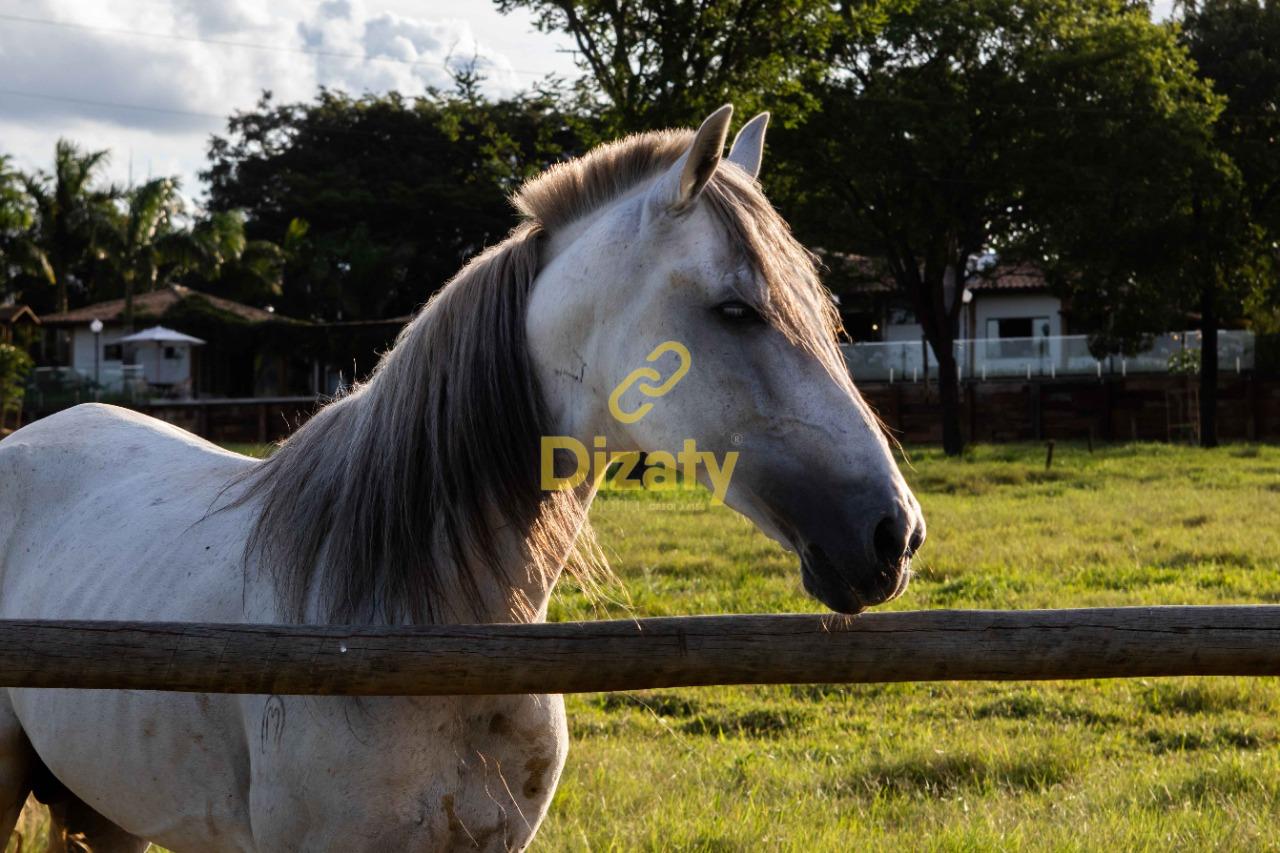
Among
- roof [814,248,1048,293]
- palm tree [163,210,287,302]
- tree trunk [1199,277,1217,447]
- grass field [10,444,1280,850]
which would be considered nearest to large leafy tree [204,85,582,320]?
palm tree [163,210,287,302]

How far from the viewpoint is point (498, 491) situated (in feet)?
7.39

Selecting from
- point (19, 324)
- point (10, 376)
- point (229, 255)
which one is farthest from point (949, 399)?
point (19, 324)

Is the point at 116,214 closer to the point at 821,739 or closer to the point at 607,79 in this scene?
the point at 607,79

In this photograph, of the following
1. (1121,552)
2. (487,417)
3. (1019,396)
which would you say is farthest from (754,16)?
(1019,396)

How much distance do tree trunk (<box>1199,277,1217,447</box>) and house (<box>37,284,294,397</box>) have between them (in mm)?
23421

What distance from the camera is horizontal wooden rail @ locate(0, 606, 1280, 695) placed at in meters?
1.94

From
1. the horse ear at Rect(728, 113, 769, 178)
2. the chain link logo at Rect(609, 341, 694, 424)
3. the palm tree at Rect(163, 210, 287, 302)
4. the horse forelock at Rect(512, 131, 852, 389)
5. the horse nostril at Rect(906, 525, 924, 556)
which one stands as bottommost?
the horse nostril at Rect(906, 525, 924, 556)

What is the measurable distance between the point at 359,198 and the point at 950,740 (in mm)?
35692

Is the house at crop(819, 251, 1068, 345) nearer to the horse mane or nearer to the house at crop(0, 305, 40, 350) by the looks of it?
the house at crop(0, 305, 40, 350)

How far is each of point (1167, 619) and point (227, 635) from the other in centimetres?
170

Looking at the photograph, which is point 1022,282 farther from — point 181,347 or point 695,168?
point 695,168

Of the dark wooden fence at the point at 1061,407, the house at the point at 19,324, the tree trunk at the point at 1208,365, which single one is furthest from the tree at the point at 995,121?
the house at the point at 19,324

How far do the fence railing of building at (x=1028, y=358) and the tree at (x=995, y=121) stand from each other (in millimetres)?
5802

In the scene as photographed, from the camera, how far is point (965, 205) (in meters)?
23.0
